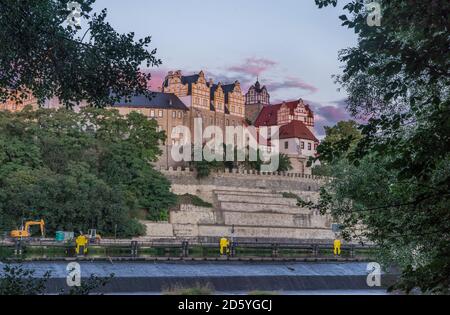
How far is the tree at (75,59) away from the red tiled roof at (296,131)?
3545 inches

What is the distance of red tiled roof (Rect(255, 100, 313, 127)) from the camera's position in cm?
11164

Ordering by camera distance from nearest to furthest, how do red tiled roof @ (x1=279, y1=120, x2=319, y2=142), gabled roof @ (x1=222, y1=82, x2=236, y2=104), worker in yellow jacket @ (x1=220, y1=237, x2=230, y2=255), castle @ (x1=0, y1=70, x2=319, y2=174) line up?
worker in yellow jacket @ (x1=220, y1=237, x2=230, y2=255), castle @ (x1=0, y1=70, x2=319, y2=174), red tiled roof @ (x1=279, y1=120, x2=319, y2=142), gabled roof @ (x1=222, y1=82, x2=236, y2=104)

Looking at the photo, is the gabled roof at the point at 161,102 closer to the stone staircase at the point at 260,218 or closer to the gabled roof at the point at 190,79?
the gabled roof at the point at 190,79

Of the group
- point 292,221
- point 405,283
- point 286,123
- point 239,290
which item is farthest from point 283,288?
point 286,123

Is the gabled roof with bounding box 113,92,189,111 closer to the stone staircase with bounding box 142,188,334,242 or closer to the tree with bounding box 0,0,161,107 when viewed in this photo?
the stone staircase with bounding box 142,188,334,242

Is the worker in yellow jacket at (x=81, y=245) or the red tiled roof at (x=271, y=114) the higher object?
the red tiled roof at (x=271, y=114)

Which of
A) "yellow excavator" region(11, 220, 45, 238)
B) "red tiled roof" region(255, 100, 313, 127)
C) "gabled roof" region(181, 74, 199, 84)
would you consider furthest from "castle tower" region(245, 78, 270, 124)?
"yellow excavator" region(11, 220, 45, 238)

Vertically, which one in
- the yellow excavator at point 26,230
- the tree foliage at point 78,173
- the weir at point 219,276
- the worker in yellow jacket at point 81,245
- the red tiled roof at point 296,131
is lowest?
the weir at point 219,276

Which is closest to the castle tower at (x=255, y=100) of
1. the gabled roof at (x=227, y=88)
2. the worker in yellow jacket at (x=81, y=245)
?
the gabled roof at (x=227, y=88)

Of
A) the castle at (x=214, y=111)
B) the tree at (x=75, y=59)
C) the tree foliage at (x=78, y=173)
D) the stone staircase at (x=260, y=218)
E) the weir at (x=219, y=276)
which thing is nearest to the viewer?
the tree at (x=75, y=59)

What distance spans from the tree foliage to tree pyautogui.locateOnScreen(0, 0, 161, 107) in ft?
126

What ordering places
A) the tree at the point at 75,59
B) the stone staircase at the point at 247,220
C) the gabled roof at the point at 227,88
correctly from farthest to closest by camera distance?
the gabled roof at the point at 227,88 < the stone staircase at the point at 247,220 < the tree at the point at 75,59

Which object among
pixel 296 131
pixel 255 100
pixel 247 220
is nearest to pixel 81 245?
pixel 247 220

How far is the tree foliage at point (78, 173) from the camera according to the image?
167ft
